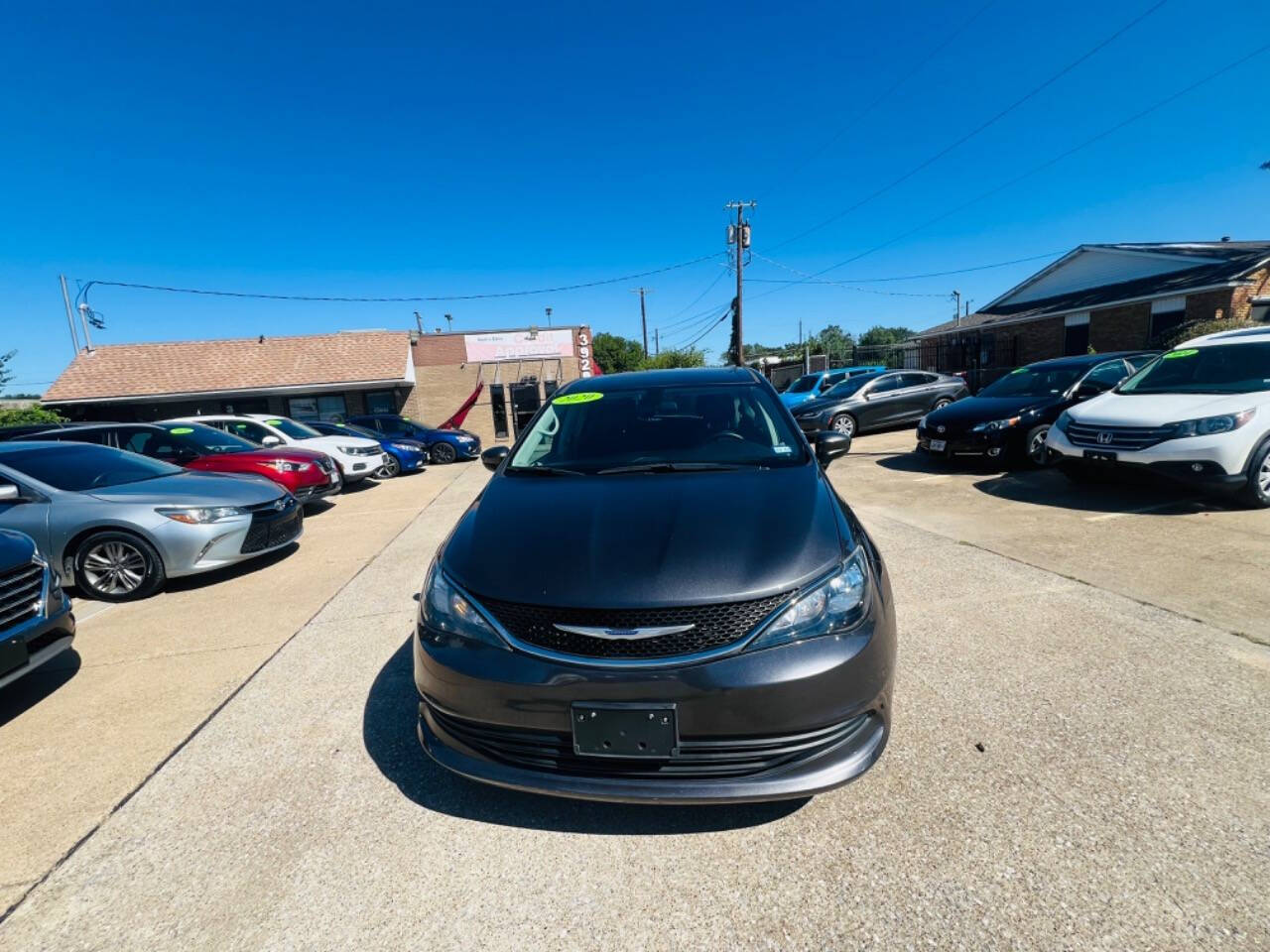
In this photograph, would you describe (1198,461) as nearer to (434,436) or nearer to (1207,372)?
(1207,372)

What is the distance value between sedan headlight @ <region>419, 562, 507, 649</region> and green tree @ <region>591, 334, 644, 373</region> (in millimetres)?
54709

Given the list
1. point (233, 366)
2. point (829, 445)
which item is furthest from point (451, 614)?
point (233, 366)

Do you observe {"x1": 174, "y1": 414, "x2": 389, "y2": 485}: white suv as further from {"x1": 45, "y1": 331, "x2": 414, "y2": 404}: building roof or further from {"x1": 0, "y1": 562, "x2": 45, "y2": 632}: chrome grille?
{"x1": 45, "y1": 331, "x2": 414, "y2": 404}: building roof

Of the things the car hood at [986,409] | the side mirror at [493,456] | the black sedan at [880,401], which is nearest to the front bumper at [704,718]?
the side mirror at [493,456]

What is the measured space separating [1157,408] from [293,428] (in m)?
13.1

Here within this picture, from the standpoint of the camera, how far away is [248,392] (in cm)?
1998

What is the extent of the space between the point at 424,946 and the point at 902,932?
128 centimetres

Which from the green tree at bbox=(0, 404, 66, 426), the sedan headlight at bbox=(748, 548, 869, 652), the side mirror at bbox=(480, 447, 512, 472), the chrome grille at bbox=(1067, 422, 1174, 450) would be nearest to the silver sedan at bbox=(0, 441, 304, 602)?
the side mirror at bbox=(480, 447, 512, 472)

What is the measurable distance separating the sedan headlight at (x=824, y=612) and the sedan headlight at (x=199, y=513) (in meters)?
4.96

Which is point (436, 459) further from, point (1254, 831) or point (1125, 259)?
point (1125, 259)

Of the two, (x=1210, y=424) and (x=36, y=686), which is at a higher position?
(x=1210, y=424)

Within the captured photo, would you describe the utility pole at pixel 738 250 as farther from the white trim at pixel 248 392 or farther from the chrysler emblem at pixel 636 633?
the chrysler emblem at pixel 636 633

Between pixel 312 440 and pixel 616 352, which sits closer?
pixel 312 440

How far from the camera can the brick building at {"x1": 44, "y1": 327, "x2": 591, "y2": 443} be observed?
1994cm
